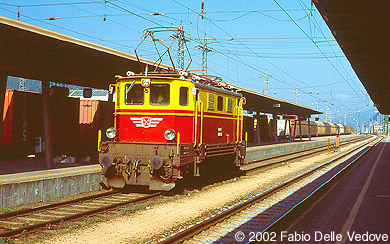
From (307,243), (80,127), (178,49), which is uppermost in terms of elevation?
(178,49)

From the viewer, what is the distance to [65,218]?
30.1ft

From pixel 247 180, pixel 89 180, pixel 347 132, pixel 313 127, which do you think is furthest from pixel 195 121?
pixel 347 132

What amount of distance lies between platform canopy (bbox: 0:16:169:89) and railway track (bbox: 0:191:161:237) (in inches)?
209

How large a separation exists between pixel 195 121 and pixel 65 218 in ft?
18.1

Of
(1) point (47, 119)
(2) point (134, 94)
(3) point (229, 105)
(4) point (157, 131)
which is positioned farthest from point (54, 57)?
(3) point (229, 105)

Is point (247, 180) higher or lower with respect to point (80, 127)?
lower

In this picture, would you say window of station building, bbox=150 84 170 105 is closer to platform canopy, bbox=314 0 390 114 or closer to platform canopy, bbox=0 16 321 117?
platform canopy, bbox=0 16 321 117

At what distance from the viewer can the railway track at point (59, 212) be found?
8555 mm

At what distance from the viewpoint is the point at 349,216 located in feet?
33.2

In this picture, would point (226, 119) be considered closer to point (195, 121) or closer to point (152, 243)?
point (195, 121)

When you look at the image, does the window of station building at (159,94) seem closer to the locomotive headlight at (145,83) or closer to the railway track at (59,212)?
the locomotive headlight at (145,83)

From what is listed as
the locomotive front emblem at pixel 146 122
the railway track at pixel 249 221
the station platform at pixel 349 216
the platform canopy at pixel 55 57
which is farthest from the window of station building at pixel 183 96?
the station platform at pixel 349 216

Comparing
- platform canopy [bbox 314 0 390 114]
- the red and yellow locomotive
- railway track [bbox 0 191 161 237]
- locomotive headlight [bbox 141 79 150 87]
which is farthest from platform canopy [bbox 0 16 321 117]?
platform canopy [bbox 314 0 390 114]

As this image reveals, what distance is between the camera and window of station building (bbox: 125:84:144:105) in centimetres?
1312
